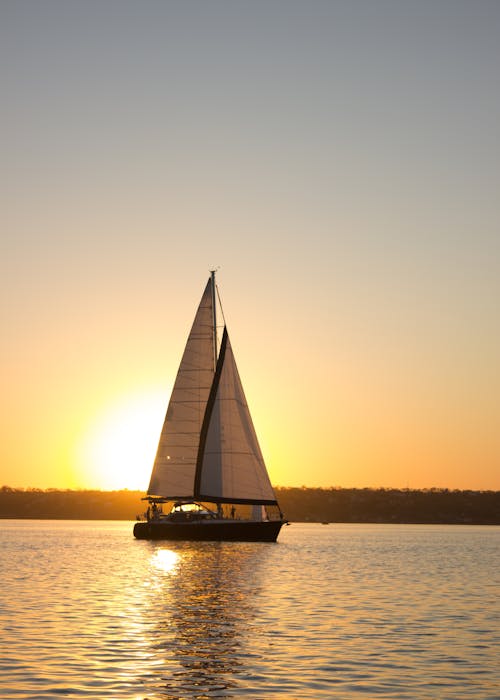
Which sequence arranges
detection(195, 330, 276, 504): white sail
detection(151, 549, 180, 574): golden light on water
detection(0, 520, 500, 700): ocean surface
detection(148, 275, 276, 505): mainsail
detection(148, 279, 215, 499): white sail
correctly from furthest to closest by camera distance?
detection(148, 279, 215, 499): white sail → detection(148, 275, 276, 505): mainsail → detection(195, 330, 276, 504): white sail → detection(151, 549, 180, 574): golden light on water → detection(0, 520, 500, 700): ocean surface

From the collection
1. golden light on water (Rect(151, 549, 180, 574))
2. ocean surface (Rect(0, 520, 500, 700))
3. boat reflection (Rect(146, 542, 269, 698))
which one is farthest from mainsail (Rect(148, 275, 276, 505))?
ocean surface (Rect(0, 520, 500, 700))

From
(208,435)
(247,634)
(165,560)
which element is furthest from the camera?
(208,435)

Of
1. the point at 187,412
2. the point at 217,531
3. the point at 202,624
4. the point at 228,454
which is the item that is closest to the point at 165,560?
the point at 217,531

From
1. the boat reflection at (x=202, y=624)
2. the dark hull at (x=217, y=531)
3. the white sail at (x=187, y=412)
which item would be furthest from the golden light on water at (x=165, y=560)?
the white sail at (x=187, y=412)

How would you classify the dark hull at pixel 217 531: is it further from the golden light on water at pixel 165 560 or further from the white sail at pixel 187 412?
the white sail at pixel 187 412

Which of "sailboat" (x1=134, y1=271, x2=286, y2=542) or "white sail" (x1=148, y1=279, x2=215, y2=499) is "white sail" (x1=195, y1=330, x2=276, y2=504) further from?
"white sail" (x1=148, y1=279, x2=215, y2=499)

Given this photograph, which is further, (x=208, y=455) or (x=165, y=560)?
(x=208, y=455)

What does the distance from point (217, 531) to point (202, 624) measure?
55.4 m

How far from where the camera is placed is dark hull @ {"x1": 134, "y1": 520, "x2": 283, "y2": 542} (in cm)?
9200

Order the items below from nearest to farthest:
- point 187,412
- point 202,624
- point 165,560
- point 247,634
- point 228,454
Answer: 1. point 247,634
2. point 202,624
3. point 165,560
4. point 228,454
5. point 187,412

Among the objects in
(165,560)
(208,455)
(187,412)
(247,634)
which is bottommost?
(247,634)

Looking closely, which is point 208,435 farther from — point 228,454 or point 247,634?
point 247,634

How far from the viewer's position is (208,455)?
306ft

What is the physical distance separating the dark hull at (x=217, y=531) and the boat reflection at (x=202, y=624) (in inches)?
591
